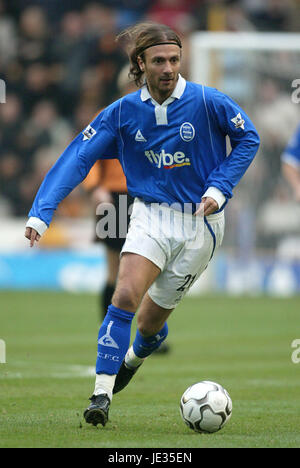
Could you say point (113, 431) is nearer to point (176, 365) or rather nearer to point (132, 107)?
point (132, 107)

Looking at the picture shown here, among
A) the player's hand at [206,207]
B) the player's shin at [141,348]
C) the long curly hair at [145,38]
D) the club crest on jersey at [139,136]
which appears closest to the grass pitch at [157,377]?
the player's shin at [141,348]

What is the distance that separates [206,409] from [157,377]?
253 centimetres

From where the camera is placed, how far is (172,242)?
585cm

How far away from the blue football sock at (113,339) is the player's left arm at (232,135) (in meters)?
0.92

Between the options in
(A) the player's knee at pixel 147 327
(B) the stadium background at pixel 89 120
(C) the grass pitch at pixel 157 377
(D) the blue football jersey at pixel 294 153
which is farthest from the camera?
(B) the stadium background at pixel 89 120

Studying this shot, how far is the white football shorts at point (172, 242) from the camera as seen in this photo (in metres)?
5.78

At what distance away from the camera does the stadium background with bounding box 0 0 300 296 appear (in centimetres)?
1644

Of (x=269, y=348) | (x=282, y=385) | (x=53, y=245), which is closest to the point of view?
(x=282, y=385)

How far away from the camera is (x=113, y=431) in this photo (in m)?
5.29

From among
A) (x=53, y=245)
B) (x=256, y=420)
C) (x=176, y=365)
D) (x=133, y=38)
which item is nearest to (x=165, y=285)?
(x=256, y=420)

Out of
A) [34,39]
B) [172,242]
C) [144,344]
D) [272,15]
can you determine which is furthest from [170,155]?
[272,15]

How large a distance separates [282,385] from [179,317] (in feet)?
18.4

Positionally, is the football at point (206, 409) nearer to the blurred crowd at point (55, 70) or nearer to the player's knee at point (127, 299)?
the player's knee at point (127, 299)

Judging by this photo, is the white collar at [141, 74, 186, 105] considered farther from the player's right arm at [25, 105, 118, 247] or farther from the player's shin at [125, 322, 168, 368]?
the player's shin at [125, 322, 168, 368]
